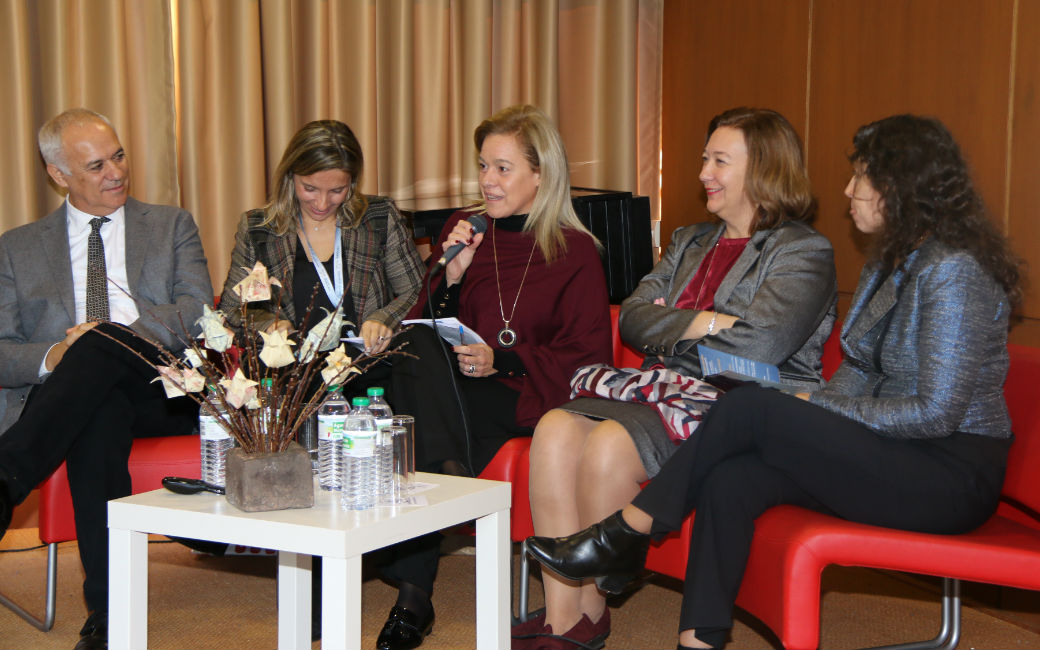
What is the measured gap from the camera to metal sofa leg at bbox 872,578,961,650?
247 cm

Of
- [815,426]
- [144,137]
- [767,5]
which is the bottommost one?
[815,426]

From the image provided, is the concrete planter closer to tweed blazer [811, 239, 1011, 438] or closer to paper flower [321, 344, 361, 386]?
paper flower [321, 344, 361, 386]

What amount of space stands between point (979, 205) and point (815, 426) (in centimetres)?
62

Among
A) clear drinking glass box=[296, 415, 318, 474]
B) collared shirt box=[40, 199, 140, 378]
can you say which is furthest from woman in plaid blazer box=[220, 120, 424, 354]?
clear drinking glass box=[296, 415, 318, 474]

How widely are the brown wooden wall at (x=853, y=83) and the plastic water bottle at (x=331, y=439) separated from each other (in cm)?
172

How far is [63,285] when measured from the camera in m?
3.03

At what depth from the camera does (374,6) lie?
4.01m

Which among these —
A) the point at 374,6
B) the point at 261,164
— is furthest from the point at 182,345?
the point at 374,6

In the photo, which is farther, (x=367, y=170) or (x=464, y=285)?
(x=367, y=170)

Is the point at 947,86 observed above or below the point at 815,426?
above

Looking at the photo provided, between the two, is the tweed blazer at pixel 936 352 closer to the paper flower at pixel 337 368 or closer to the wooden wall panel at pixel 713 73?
the paper flower at pixel 337 368

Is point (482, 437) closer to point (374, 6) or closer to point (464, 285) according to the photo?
point (464, 285)

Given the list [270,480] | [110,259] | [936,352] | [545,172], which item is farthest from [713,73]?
[270,480]

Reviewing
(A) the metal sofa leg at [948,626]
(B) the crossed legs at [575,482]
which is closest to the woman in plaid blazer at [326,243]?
(B) the crossed legs at [575,482]
